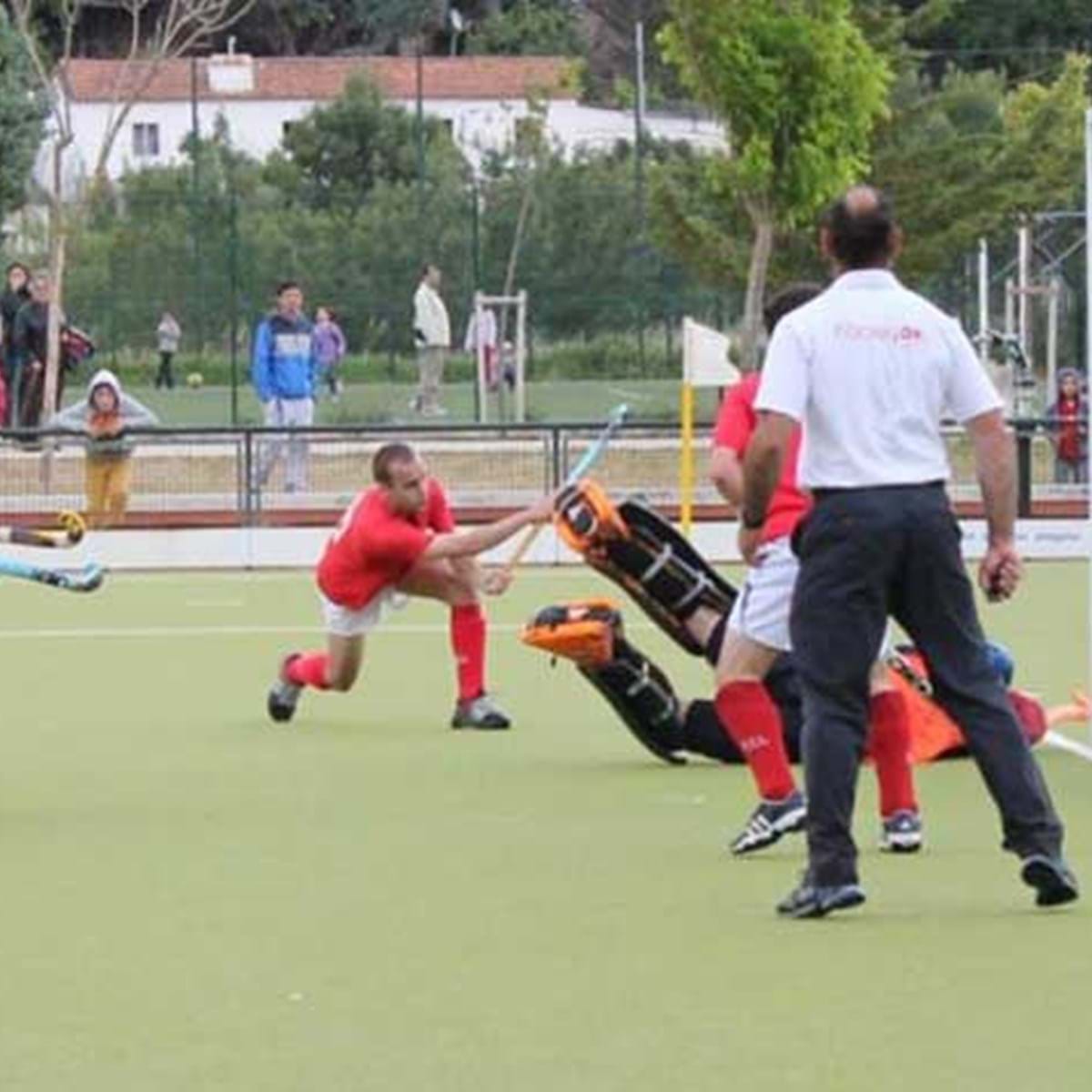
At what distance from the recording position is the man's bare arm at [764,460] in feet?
32.5

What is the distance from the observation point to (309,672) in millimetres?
16734

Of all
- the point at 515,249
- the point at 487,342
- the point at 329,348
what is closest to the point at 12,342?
the point at 329,348

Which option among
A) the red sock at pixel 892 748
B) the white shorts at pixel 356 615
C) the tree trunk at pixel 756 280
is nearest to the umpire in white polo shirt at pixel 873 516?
the red sock at pixel 892 748

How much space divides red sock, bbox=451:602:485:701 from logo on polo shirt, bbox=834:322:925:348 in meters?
6.34

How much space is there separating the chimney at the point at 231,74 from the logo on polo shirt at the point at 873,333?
6822 centimetres

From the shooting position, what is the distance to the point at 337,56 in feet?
289

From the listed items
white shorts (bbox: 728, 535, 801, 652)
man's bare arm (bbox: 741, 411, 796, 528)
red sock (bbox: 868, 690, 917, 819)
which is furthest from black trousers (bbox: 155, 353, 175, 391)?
man's bare arm (bbox: 741, 411, 796, 528)

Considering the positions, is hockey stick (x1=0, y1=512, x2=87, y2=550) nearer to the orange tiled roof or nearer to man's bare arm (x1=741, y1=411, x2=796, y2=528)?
man's bare arm (x1=741, y1=411, x2=796, y2=528)

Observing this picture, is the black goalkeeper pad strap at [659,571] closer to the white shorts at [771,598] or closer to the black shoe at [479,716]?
the black shoe at [479,716]

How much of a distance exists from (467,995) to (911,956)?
3.70 feet

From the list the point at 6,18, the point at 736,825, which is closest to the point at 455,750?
the point at 736,825

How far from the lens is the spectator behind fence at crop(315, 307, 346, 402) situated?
129ft

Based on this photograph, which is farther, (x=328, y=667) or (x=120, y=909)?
(x=328, y=667)

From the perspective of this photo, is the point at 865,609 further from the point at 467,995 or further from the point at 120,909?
the point at 120,909
